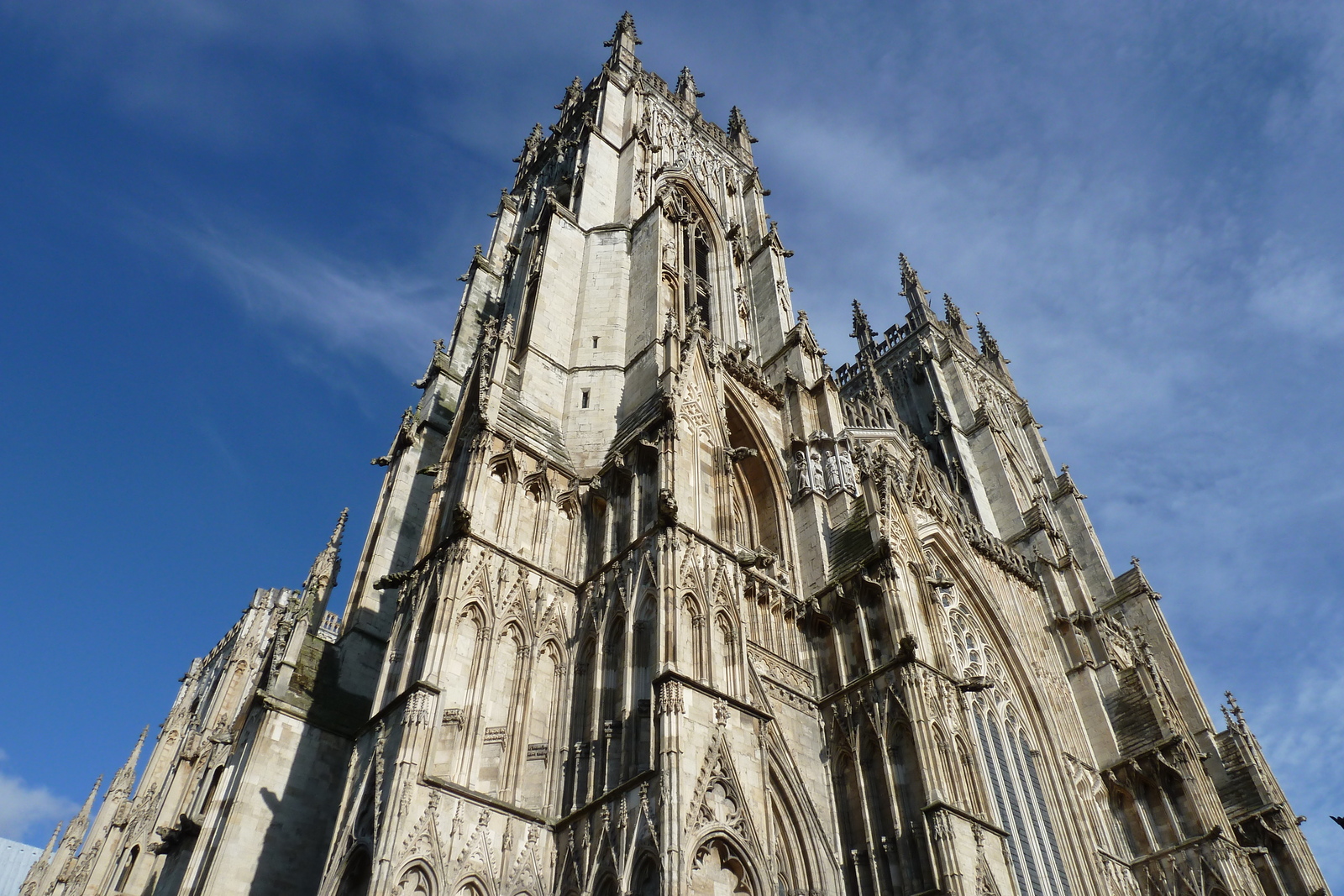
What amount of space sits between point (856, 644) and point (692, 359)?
6.46 metres

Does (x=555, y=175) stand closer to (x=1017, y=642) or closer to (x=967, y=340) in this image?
(x=1017, y=642)

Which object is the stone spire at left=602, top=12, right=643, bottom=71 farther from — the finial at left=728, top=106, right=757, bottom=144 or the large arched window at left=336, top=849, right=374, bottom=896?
the large arched window at left=336, top=849, right=374, bottom=896

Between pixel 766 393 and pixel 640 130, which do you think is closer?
pixel 766 393

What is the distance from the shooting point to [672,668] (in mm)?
12875

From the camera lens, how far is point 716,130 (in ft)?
130

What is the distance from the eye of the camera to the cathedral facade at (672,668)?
12477 mm

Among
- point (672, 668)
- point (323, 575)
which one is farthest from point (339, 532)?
point (672, 668)

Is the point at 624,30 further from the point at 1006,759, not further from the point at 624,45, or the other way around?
the point at 1006,759

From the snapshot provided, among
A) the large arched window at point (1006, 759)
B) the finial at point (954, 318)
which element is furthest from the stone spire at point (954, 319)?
the large arched window at point (1006, 759)

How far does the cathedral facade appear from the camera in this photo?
12.5 meters

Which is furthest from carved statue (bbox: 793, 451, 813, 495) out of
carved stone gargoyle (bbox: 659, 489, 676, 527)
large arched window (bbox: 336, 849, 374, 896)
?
large arched window (bbox: 336, 849, 374, 896)

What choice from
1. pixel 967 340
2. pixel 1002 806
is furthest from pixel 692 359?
pixel 967 340

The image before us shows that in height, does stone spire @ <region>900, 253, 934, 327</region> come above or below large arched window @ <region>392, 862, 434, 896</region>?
above

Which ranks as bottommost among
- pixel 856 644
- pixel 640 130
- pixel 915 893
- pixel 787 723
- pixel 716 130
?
pixel 915 893
